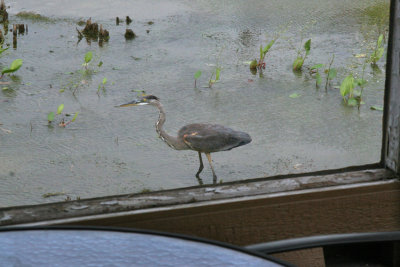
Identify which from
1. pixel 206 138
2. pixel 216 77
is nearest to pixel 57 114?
pixel 216 77

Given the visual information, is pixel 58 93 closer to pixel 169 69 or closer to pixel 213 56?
pixel 169 69

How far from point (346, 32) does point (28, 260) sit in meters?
3.69

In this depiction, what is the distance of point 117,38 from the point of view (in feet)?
14.0

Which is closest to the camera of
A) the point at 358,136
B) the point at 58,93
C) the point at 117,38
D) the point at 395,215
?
the point at 395,215

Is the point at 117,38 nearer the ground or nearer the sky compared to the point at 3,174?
nearer the sky

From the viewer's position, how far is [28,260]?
2.94 feet

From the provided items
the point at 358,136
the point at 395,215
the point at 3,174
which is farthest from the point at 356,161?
the point at 3,174

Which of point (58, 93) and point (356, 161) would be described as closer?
point (356, 161)

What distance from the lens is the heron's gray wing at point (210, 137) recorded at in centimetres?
236

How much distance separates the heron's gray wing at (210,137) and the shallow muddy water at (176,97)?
5.6 inches

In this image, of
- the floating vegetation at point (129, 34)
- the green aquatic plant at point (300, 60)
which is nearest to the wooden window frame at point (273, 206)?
the green aquatic plant at point (300, 60)

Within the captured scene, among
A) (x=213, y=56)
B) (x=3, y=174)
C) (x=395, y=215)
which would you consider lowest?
(x=3, y=174)

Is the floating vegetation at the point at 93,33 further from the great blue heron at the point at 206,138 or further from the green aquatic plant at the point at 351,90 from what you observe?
the great blue heron at the point at 206,138

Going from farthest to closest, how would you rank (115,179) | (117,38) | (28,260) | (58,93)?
(117,38) < (58,93) < (115,179) < (28,260)
